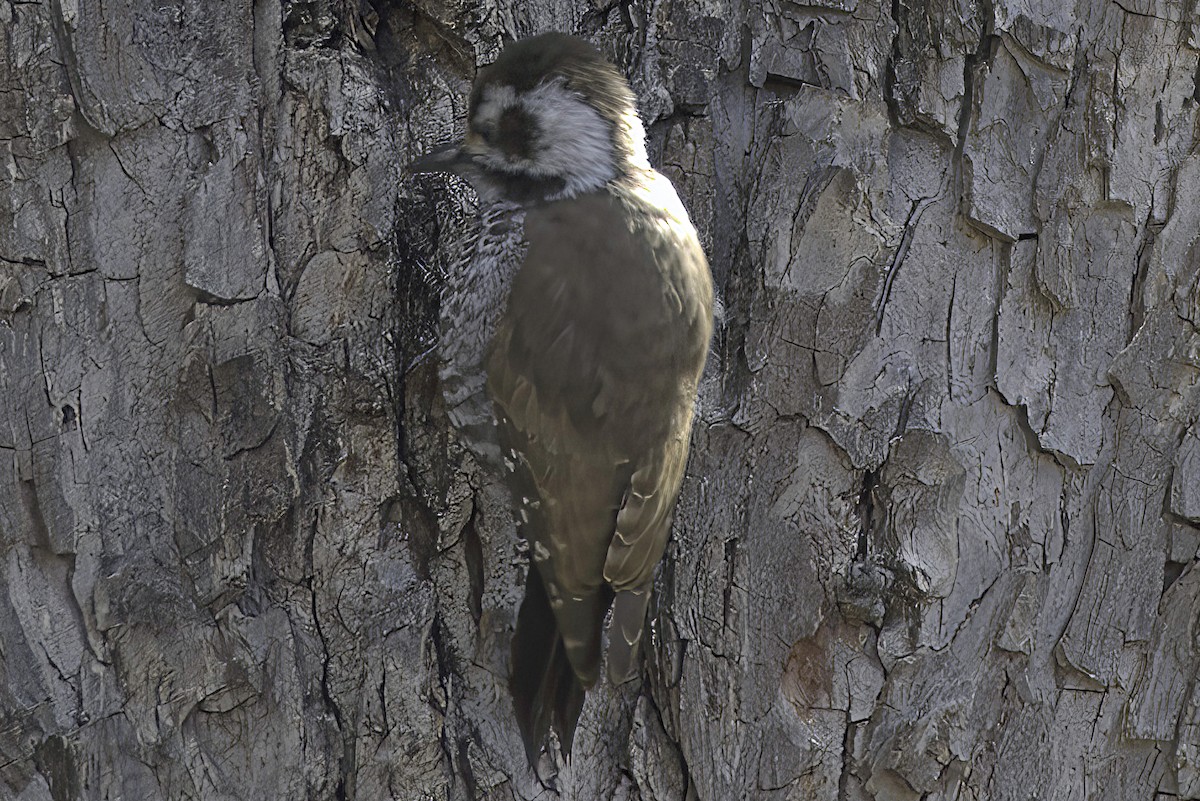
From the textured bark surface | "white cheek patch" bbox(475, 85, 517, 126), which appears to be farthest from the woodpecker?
the textured bark surface

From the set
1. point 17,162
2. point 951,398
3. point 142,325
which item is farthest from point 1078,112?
point 17,162

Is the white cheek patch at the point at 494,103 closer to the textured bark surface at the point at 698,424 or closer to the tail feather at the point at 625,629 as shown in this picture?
the textured bark surface at the point at 698,424

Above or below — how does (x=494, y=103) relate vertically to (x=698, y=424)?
above

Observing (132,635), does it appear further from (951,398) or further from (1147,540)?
(1147,540)

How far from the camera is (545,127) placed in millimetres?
1997

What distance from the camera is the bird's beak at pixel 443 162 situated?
193 cm

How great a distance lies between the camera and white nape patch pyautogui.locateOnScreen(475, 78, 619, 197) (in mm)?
1933

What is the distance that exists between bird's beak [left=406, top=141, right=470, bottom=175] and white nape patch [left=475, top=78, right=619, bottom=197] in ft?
0.20

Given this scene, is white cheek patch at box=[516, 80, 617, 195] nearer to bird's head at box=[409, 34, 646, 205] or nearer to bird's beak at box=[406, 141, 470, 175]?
bird's head at box=[409, 34, 646, 205]

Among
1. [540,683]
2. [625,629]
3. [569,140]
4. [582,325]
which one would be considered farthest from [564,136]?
[540,683]

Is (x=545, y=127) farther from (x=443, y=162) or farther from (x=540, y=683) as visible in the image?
(x=540, y=683)

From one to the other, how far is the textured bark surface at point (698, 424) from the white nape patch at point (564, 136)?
0.44ft

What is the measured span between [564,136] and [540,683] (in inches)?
39.3

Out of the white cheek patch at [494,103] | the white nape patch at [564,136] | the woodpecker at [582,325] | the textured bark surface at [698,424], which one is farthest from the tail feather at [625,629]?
the white cheek patch at [494,103]
